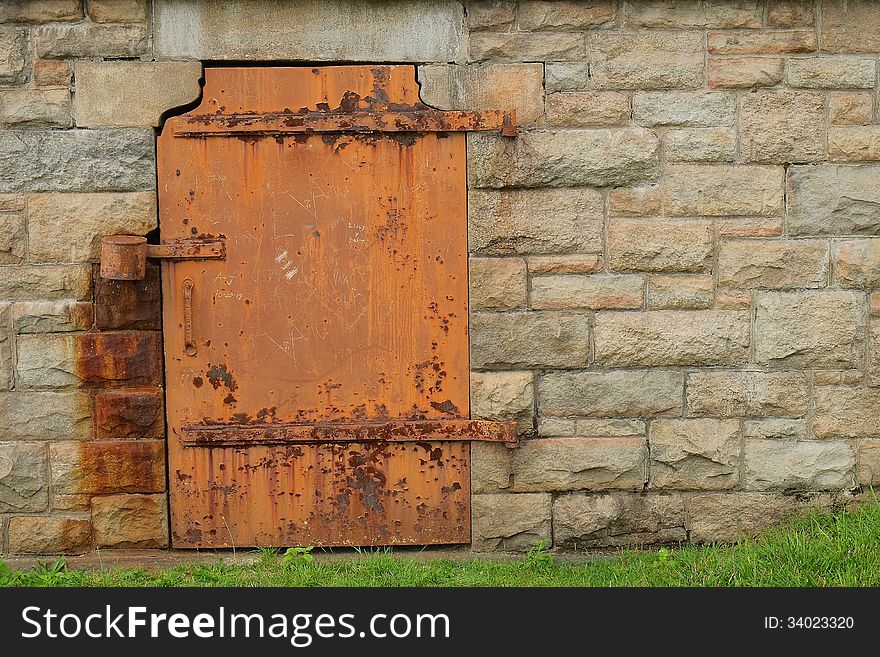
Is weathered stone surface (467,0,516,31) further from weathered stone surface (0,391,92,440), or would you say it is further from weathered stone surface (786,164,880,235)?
weathered stone surface (0,391,92,440)

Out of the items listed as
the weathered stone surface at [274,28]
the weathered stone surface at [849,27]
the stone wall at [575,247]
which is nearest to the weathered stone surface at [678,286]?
the stone wall at [575,247]

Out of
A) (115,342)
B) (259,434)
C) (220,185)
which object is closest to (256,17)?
(220,185)

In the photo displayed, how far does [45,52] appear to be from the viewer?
14.2 ft

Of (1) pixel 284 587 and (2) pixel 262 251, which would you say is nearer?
(1) pixel 284 587

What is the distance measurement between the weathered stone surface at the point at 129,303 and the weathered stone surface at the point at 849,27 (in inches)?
120

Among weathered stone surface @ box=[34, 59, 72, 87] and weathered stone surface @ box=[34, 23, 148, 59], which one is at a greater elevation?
weathered stone surface @ box=[34, 23, 148, 59]

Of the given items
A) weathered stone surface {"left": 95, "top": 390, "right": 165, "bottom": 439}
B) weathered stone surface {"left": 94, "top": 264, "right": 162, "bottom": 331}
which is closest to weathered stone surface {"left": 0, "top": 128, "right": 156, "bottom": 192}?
weathered stone surface {"left": 94, "top": 264, "right": 162, "bottom": 331}

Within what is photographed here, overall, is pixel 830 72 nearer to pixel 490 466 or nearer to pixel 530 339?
pixel 530 339

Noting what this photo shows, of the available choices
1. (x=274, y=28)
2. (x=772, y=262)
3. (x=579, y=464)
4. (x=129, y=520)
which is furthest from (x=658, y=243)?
(x=129, y=520)

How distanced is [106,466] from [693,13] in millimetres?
3181

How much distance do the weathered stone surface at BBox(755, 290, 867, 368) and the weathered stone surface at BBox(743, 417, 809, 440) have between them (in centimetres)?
26

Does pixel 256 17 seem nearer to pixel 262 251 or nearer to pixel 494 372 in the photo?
pixel 262 251

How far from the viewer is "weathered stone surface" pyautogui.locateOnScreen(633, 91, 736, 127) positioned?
14.5 feet

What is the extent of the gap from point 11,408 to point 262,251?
1268mm
